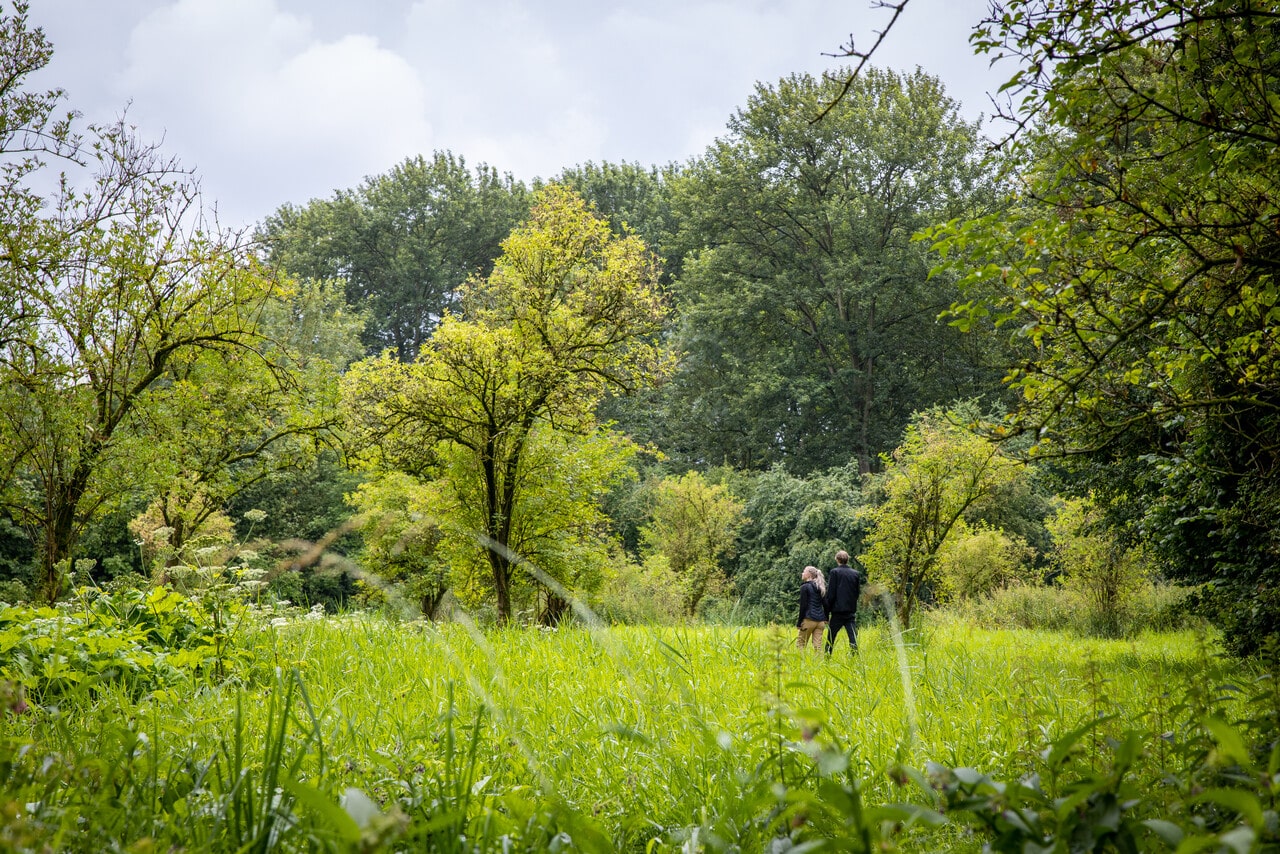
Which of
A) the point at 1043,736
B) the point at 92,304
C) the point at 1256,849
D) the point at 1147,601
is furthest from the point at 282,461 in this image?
the point at 1147,601

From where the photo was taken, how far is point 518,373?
12.6 meters

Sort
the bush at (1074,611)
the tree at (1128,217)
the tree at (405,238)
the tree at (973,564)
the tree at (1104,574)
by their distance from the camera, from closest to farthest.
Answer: the tree at (1128,217) < the bush at (1074,611) < the tree at (1104,574) < the tree at (973,564) < the tree at (405,238)

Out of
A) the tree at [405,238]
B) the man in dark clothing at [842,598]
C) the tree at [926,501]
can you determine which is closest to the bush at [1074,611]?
the tree at [926,501]

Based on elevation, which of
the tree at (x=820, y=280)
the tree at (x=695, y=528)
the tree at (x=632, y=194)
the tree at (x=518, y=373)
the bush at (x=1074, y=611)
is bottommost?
the bush at (x=1074, y=611)

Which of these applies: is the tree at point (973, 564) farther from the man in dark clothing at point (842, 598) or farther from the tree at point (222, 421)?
the tree at point (222, 421)

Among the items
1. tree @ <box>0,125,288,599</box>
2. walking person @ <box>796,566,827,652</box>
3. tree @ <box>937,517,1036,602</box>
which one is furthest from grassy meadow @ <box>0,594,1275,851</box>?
tree @ <box>937,517,1036,602</box>

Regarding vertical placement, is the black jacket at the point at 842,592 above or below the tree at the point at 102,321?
below

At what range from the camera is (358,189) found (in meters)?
42.2

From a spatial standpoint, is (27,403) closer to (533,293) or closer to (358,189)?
(533,293)

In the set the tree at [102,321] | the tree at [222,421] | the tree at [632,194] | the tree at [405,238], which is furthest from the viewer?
the tree at [405,238]

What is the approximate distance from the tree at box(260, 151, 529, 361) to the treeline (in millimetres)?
609

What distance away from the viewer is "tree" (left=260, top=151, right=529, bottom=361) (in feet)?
131

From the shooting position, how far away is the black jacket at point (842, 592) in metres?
9.41

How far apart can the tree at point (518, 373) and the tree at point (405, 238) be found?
2621 cm
